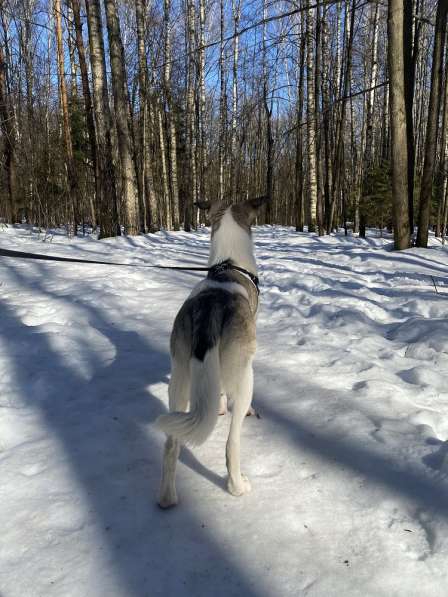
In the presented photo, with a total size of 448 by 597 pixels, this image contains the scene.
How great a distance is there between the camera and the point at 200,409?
5.44 ft

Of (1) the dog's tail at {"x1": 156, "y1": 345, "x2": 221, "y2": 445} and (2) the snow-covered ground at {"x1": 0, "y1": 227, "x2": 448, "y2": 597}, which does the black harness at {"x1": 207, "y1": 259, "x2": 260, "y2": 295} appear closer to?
(1) the dog's tail at {"x1": 156, "y1": 345, "x2": 221, "y2": 445}

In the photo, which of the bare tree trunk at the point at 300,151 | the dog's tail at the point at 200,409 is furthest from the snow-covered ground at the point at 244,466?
the bare tree trunk at the point at 300,151

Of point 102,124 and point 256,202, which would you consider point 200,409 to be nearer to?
point 256,202

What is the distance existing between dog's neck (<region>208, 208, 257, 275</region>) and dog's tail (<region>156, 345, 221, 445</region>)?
1026 millimetres

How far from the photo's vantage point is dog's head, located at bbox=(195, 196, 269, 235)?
9.42ft

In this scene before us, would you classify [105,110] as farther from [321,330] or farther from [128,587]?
[128,587]

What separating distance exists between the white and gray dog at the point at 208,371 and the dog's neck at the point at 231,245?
1.46 ft

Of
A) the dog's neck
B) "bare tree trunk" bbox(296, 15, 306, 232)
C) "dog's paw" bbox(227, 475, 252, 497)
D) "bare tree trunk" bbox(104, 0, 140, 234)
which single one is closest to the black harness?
the dog's neck

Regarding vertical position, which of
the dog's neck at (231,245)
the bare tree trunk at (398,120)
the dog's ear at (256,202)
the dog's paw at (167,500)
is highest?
the bare tree trunk at (398,120)

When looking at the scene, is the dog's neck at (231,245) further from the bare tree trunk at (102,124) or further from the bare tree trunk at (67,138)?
the bare tree trunk at (67,138)

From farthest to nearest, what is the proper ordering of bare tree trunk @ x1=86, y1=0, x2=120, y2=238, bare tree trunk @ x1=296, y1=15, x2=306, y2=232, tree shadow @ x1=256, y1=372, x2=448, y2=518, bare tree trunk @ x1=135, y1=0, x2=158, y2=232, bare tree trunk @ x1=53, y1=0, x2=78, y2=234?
bare tree trunk @ x1=296, y1=15, x2=306, y2=232 → bare tree trunk @ x1=135, y1=0, x2=158, y2=232 → bare tree trunk @ x1=53, y1=0, x2=78, y2=234 → bare tree trunk @ x1=86, y1=0, x2=120, y2=238 → tree shadow @ x1=256, y1=372, x2=448, y2=518

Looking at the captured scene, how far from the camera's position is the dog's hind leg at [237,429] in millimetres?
1928

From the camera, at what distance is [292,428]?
8.04 feet

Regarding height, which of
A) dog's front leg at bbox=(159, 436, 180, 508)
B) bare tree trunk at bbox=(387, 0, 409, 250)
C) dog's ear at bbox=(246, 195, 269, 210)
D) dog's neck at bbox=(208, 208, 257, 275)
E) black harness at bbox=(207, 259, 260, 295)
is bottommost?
dog's front leg at bbox=(159, 436, 180, 508)
